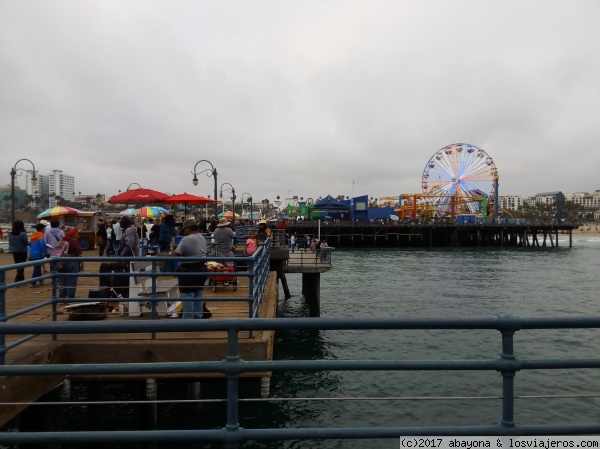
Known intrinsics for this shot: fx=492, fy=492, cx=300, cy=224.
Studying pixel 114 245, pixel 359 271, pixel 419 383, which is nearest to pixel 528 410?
pixel 419 383

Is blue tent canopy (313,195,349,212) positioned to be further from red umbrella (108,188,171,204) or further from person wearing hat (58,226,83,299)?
person wearing hat (58,226,83,299)

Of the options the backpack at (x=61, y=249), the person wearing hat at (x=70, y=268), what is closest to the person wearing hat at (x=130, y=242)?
the person wearing hat at (x=70, y=268)

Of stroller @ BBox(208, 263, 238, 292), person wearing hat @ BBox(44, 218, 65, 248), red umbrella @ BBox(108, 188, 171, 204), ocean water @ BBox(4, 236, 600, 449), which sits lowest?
ocean water @ BBox(4, 236, 600, 449)

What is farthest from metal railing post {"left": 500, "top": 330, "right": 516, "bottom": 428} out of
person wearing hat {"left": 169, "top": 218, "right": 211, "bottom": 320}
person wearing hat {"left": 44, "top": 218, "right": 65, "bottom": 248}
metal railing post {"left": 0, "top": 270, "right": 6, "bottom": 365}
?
person wearing hat {"left": 44, "top": 218, "right": 65, "bottom": 248}

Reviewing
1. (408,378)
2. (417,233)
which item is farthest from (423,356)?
(417,233)

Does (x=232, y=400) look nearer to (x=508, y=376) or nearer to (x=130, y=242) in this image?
(x=508, y=376)

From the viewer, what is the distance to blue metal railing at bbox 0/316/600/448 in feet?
8.67

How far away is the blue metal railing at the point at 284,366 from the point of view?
2643mm

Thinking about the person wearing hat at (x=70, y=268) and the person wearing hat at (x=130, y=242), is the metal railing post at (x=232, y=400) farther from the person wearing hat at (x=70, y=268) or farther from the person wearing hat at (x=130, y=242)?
the person wearing hat at (x=130, y=242)

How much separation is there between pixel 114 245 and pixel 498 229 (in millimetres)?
72360

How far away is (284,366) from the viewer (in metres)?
2.73

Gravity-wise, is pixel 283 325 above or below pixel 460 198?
below

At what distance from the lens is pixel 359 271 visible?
3900cm

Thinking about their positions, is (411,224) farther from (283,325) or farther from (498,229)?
(283,325)
